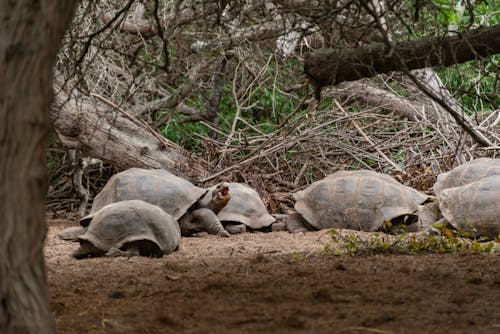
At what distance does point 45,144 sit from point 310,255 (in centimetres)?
336

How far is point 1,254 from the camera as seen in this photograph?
2.24 metres

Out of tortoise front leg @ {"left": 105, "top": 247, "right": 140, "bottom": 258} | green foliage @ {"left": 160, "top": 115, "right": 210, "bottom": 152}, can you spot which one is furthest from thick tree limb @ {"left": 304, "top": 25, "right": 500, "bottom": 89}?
green foliage @ {"left": 160, "top": 115, "right": 210, "bottom": 152}

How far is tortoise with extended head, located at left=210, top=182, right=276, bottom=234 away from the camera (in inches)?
306

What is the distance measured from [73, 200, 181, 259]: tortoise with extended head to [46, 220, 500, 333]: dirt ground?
0.28 metres

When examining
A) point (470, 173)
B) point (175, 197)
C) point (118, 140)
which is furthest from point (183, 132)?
point (470, 173)

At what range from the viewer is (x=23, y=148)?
2.20m

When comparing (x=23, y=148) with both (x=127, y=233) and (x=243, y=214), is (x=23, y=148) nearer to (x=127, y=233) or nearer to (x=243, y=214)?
(x=127, y=233)

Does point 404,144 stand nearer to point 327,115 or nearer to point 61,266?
point 327,115

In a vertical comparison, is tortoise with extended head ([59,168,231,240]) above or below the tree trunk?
below

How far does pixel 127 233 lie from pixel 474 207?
3053 mm

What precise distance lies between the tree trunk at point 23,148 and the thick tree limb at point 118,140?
241 inches

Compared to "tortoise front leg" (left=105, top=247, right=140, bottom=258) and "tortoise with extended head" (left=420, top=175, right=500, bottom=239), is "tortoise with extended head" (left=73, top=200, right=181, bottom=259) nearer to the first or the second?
"tortoise front leg" (left=105, top=247, right=140, bottom=258)

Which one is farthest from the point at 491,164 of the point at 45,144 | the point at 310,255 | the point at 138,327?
the point at 45,144

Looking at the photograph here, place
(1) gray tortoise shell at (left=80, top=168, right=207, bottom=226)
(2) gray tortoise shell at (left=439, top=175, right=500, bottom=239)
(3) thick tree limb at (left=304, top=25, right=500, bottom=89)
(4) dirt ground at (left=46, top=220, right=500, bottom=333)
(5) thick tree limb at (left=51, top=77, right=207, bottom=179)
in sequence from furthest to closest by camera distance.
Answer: (5) thick tree limb at (left=51, top=77, right=207, bottom=179) → (1) gray tortoise shell at (left=80, top=168, right=207, bottom=226) → (2) gray tortoise shell at (left=439, top=175, right=500, bottom=239) → (3) thick tree limb at (left=304, top=25, right=500, bottom=89) → (4) dirt ground at (left=46, top=220, right=500, bottom=333)
